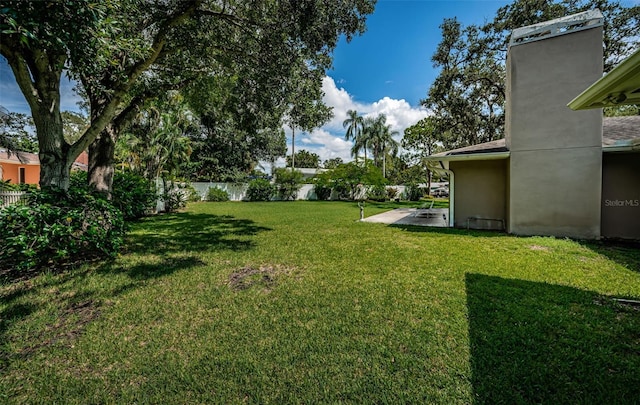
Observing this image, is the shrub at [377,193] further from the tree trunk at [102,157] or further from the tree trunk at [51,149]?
the tree trunk at [51,149]

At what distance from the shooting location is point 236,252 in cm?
612

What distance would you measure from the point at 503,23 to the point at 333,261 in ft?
54.0

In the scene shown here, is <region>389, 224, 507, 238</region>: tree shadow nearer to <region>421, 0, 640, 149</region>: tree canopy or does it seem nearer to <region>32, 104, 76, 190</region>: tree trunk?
<region>32, 104, 76, 190</region>: tree trunk

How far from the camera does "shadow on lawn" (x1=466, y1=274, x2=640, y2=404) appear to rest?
202cm

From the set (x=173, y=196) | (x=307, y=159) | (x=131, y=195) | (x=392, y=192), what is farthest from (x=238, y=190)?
(x=307, y=159)

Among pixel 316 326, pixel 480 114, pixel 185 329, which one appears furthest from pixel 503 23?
pixel 185 329

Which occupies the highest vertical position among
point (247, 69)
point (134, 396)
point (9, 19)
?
point (247, 69)

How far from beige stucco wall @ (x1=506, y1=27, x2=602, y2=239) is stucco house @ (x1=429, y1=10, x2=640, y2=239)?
21 mm

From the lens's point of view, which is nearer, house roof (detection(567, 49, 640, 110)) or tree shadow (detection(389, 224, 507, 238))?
house roof (detection(567, 49, 640, 110))

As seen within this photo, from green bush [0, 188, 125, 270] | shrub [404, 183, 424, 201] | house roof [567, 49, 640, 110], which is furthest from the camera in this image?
shrub [404, 183, 424, 201]

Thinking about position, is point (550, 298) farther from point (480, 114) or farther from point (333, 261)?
point (480, 114)

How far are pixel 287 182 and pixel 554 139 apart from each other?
20.0m

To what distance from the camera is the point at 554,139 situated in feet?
24.4
